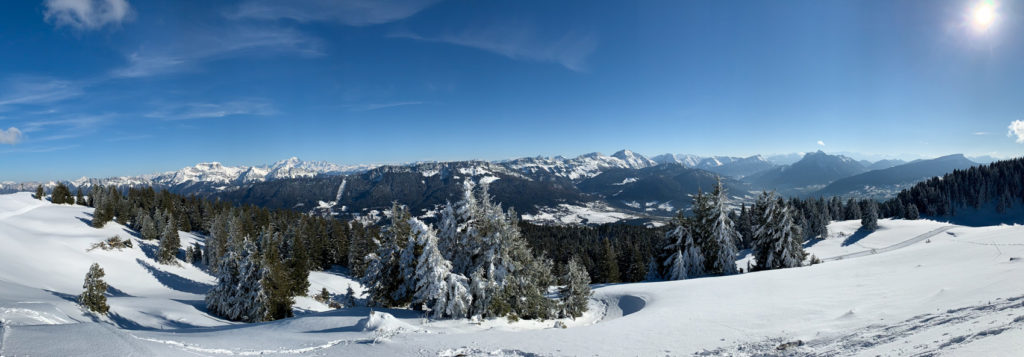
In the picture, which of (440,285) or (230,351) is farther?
(440,285)

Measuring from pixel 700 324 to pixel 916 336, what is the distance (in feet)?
22.9

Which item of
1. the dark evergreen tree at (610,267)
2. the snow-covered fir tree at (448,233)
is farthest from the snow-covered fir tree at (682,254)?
the snow-covered fir tree at (448,233)

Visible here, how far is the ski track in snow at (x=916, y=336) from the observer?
787 cm

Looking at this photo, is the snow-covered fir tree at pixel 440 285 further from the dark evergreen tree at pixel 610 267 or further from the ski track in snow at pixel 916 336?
the dark evergreen tree at pixel 610 267

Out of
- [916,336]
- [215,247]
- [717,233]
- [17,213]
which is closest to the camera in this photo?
[916,336]

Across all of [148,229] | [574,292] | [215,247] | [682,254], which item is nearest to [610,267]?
[682,254]

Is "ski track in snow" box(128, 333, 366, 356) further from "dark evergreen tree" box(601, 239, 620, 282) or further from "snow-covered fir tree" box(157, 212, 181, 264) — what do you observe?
"snow-covered fir tree" box(157, 212, 181, 264)

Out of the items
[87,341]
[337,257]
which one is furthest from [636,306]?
[337,257]

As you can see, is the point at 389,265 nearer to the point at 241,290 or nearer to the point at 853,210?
the point at 241,290

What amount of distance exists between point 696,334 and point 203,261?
75.2m

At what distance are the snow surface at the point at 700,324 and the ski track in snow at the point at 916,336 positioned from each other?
5 cm

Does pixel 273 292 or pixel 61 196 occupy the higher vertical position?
pixel 61 196

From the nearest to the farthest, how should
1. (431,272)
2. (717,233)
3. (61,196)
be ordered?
(431,272), (717,233), (61,196)

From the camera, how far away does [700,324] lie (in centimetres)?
1525
